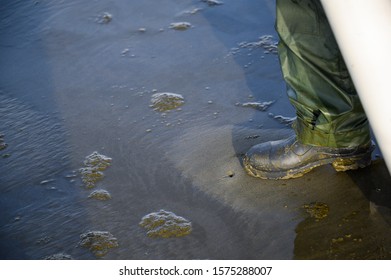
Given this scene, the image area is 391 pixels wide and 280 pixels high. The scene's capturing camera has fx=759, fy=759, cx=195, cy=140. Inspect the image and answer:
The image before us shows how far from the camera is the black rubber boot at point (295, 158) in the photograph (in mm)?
2641

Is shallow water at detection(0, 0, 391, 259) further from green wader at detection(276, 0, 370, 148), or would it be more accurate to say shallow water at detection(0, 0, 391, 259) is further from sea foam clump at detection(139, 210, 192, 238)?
green wader at detection(276, 0, 370, 148)

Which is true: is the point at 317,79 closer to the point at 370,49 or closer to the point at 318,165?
the point at 318,165

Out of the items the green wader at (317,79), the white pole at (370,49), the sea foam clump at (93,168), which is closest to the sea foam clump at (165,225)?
the sea foam clump at (93,168)

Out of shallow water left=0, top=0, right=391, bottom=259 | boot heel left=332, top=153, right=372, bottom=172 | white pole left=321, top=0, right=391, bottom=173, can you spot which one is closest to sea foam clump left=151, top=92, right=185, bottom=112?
shallow water left=0, top=0, right=391, bottom=259

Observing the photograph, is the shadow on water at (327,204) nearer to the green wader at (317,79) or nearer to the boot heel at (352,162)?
the boot heel at (352,162)

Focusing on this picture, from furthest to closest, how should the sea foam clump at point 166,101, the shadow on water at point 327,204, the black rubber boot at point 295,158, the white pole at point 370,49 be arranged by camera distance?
the sea foam clump at point 166,101 < the black rubber boot at point 295,158 < the shadow on water at point 327,204 < the white pole at point 370,49

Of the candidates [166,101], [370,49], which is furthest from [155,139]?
[370,49]

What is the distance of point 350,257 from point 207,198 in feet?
1.84

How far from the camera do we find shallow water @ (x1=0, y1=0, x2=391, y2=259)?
2451 mm

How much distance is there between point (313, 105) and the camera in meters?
2.56

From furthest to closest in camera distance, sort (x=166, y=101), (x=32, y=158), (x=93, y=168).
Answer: (x=166, y=101), (x=32, y=158), (x=93, y=168)

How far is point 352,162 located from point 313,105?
0.26 meters

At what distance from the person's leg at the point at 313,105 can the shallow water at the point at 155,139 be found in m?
0.06

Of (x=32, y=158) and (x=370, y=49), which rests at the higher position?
(x=370, y=49)
